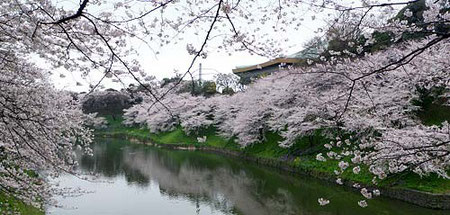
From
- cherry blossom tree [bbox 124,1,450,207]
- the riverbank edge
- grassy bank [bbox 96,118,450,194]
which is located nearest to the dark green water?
the riverbank edge

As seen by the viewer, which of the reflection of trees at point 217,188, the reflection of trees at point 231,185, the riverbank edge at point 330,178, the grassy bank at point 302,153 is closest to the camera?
the riverbank edge at point 330,178

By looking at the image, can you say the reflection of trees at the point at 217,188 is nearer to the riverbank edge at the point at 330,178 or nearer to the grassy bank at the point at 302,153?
the riverbank edge at the point at 330,178

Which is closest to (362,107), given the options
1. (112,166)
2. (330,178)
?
(330,178)

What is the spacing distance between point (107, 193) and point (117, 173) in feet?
12.1

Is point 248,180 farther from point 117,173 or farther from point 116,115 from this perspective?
point 116,115

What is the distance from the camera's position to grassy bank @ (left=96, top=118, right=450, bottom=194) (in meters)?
10.1

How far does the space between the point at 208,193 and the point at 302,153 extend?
557 centimetres

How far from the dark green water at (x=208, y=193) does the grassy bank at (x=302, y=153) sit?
628 millimetres

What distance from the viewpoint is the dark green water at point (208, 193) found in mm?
9961

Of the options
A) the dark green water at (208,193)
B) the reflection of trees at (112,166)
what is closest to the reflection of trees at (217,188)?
the dark green water at (208,193)

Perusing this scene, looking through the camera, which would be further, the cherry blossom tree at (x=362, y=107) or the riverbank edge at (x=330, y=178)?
the riverbank edge at (x=330, y=178)

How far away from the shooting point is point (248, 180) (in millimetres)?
14070

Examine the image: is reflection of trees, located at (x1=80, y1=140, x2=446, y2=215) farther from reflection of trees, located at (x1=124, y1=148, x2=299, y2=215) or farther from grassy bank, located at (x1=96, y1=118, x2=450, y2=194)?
grassy bank, located at (x1=96, y1=118, x2=450, y2=194)

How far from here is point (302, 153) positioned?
632 inches
